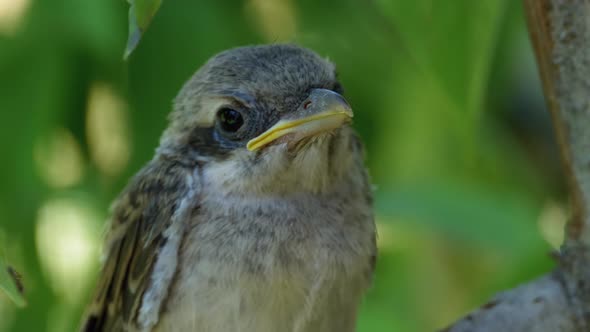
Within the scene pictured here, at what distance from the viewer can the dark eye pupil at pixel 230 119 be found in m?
2.50

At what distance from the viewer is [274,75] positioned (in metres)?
2.48

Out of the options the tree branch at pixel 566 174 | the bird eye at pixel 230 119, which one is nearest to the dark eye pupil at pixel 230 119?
the bird eye at pixel 230 119

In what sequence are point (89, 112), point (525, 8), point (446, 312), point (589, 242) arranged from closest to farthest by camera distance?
point (525, 8)
point (589, 242)
point (89, 112)
point (446, 312)

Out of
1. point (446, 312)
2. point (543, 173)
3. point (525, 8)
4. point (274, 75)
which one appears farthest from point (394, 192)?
point (543, 173)

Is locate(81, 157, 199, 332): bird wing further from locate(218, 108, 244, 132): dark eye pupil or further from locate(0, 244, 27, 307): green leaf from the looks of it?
locate(0, 244, 27, 307): green leaf

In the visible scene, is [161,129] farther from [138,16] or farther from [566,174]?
[138,16]

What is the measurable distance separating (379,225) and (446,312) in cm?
69

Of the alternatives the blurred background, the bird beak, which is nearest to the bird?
the bird beak

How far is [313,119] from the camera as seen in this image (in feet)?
7.59

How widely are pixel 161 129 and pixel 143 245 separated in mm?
510

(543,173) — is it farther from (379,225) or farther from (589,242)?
(589,242)

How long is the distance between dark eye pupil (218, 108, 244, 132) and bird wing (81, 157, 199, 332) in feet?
0.52

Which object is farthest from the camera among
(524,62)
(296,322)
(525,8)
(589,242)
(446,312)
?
(524,62)

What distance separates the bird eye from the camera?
250 cm
